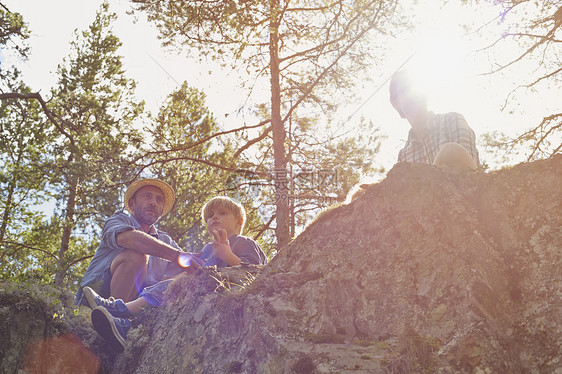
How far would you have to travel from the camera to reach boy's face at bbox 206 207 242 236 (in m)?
4.01

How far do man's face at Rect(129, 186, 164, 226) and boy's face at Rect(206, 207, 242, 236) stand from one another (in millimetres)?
771

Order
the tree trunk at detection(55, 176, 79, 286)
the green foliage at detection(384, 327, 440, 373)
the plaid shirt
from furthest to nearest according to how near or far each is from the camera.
Result: the tree trunk at detection(55, 176, 79, 286) → the plaid shirt → the green foliage at detection(384, 327, 440, 373)

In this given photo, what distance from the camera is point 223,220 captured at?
4.04 m

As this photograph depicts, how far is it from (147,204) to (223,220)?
1.02 metres

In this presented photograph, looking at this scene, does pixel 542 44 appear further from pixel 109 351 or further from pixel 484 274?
pixel 109 351

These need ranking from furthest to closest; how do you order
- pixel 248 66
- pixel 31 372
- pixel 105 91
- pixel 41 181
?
pixel 105 91
pixel 41 181
pixel 248 66
pixel 31 372

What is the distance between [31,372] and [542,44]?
8242 millimetres

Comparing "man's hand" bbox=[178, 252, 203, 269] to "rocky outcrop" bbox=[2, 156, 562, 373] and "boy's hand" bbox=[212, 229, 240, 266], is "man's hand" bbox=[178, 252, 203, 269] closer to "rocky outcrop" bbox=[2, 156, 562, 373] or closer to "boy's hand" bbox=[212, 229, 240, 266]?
"rocky outcrop" bbox=[2, 156, 562, 373]

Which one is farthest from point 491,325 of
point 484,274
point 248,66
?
point 248,66

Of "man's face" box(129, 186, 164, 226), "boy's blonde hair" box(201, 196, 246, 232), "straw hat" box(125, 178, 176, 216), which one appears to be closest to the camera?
"boy's blonde hair" box(201, 196, 246, 232)

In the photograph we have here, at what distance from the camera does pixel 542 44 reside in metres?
6.84

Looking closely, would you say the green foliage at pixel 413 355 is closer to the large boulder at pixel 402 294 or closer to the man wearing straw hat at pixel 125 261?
the large boulder at pixel 402 294

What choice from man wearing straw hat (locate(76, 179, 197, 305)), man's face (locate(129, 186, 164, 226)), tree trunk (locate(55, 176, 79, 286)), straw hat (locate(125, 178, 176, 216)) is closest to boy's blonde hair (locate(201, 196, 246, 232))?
man wearing straw hat (locate(76, 179, 197, 305))

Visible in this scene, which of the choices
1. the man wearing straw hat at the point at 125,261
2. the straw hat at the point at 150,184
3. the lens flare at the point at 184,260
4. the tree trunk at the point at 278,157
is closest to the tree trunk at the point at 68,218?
the tree trunk at the point at 278,157
